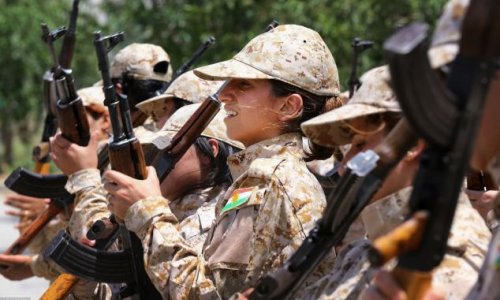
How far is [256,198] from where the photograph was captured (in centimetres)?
355

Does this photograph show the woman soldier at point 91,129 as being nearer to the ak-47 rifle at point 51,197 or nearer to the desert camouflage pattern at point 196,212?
Result: the ak-47 rifle at point 51,197

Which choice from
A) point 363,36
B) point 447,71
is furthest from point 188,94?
point 363,36

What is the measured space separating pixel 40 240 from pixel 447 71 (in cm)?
521

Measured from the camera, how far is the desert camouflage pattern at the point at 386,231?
268 centimetres

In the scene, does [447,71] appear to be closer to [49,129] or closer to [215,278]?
[215,278]

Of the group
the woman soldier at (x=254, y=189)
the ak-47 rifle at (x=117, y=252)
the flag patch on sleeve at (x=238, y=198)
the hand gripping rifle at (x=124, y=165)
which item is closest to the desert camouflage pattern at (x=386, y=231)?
the woman soldier at (x=254, y=189)

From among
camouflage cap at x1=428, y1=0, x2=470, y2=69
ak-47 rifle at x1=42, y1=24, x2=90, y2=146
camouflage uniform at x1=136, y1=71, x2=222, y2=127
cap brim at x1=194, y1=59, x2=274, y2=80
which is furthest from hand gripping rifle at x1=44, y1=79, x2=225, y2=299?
camouflage cap at x1=428, y1=0, x2=470, y2=69

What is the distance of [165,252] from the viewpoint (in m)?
3.69

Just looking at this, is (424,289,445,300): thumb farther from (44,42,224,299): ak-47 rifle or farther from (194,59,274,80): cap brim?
(44,42,224,299): ak-47 rifle

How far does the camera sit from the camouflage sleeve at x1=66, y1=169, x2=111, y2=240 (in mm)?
5199

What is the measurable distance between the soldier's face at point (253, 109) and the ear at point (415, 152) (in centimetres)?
105

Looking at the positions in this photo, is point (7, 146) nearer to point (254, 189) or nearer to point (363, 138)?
point (254, 189)

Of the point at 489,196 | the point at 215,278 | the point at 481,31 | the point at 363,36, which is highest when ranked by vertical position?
the point at 481,31

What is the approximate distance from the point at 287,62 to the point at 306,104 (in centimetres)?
20
